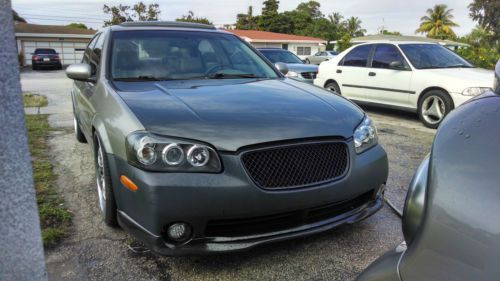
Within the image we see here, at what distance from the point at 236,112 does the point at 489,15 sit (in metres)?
50.6

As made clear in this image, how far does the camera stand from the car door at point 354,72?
28.5 feet

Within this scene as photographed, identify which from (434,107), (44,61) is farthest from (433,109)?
(44,61)

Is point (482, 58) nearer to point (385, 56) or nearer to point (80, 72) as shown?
point (385, 56)

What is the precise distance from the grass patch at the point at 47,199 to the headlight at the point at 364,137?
2207 millimetres

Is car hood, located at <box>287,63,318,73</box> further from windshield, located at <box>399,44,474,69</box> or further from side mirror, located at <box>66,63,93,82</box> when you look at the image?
side mirror, located at <box>66,63,93,82</box>

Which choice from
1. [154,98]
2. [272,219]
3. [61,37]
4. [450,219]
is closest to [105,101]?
[154,98]

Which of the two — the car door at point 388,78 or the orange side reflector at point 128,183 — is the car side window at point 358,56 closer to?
the car door at point 388,78

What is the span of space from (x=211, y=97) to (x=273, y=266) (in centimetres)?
122

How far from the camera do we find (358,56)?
8.88 metres

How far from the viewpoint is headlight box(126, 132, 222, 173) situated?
2.45 metres

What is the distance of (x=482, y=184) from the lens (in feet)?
3.52

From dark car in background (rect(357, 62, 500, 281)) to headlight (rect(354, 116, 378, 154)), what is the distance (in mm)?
1577

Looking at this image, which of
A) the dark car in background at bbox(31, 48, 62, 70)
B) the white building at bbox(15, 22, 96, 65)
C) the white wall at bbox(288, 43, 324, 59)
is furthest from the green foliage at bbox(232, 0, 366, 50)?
the dark car in background at bbox(31, 48, 62, 70)

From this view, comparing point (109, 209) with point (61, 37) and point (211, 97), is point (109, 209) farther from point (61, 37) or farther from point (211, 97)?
point (61, 37)
